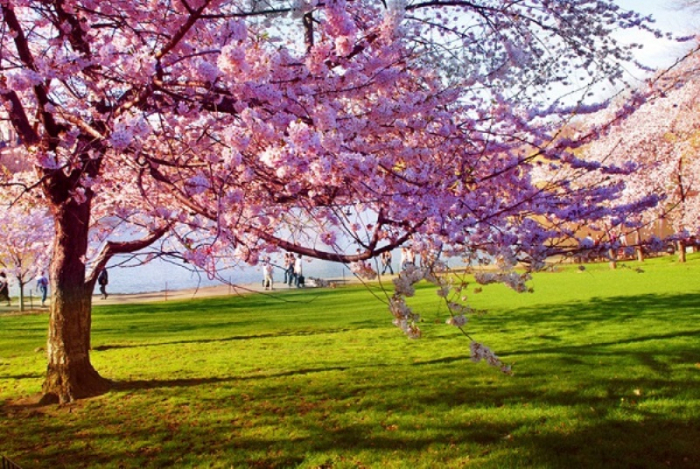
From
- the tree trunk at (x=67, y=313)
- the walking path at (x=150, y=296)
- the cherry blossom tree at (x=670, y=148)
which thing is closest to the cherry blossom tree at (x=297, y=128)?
the tree trunk at (x=67, y=313)

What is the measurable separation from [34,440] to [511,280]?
5.38 metres

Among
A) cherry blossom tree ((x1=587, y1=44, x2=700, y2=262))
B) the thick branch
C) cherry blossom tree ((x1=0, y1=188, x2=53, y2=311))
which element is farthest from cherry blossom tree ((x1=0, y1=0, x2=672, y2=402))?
cherry blossom tree ((x1=587, y1=44, x2=700, y2=262))

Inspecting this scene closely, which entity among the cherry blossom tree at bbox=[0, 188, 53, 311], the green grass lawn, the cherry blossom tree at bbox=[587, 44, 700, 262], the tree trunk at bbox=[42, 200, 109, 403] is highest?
the cherry blossom tree at bbox=[587, 44, 700, 262]

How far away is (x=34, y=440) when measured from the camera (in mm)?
6465

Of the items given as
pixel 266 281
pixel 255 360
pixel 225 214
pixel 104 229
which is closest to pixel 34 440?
pixel 225 214

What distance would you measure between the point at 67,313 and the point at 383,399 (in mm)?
4367

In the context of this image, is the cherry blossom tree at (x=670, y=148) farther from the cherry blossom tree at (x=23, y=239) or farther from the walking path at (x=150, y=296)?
the cherry blossom tree at (x=23, y=239)

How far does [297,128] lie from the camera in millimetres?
3629

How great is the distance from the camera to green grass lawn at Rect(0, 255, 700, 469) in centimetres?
564

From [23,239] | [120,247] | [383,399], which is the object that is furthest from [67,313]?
[23,239]

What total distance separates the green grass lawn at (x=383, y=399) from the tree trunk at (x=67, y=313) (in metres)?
0.36

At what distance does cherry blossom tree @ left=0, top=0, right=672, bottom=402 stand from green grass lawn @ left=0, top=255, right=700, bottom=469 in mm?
1543

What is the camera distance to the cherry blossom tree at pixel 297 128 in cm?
427

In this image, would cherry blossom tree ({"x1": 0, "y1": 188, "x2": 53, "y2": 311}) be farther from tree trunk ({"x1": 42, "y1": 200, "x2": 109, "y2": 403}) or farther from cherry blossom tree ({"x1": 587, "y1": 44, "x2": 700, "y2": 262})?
cherry blossom tree ({"x1": 587, "y1": 44, "x2": 700, "y2": 262})
